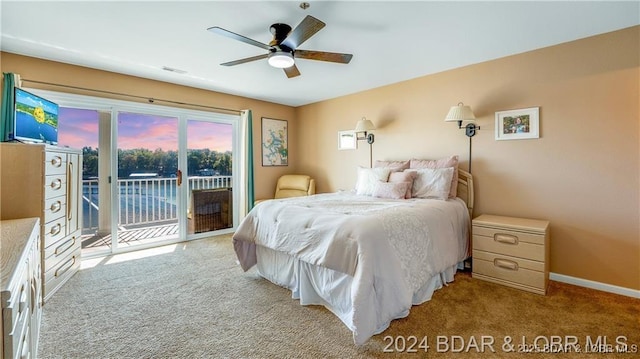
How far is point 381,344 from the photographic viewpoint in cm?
181

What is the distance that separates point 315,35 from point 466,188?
2.49m

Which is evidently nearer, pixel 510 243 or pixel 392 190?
pixel 510 243

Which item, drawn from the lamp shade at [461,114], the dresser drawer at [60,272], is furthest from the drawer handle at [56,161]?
the lamp shade at [461,114]

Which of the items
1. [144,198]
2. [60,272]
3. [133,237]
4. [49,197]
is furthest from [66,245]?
[144,198]

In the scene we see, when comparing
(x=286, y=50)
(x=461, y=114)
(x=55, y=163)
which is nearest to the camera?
(x=286, y=50)

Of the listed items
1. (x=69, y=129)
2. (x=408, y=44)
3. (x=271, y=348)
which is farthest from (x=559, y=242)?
(x=69, y=129)

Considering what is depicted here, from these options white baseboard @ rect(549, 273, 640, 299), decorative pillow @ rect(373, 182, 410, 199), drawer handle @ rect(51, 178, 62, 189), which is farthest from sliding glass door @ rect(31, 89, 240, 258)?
white baseboard @ rect(549, 273, 640, 299)

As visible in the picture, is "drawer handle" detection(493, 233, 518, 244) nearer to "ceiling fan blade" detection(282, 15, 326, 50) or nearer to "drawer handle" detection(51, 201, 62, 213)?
"ceiling fan blade" detection(282, 15, 326, 50)

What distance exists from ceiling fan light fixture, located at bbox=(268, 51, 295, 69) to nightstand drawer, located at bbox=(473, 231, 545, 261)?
249 cm

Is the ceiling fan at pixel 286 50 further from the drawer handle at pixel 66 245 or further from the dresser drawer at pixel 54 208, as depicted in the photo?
the drawer handle at pixel 66 245

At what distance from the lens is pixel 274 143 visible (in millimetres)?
5379

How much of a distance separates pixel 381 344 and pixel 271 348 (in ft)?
2.38

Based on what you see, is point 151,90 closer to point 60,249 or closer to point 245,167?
point 245,167

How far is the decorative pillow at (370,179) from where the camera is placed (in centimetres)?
353
